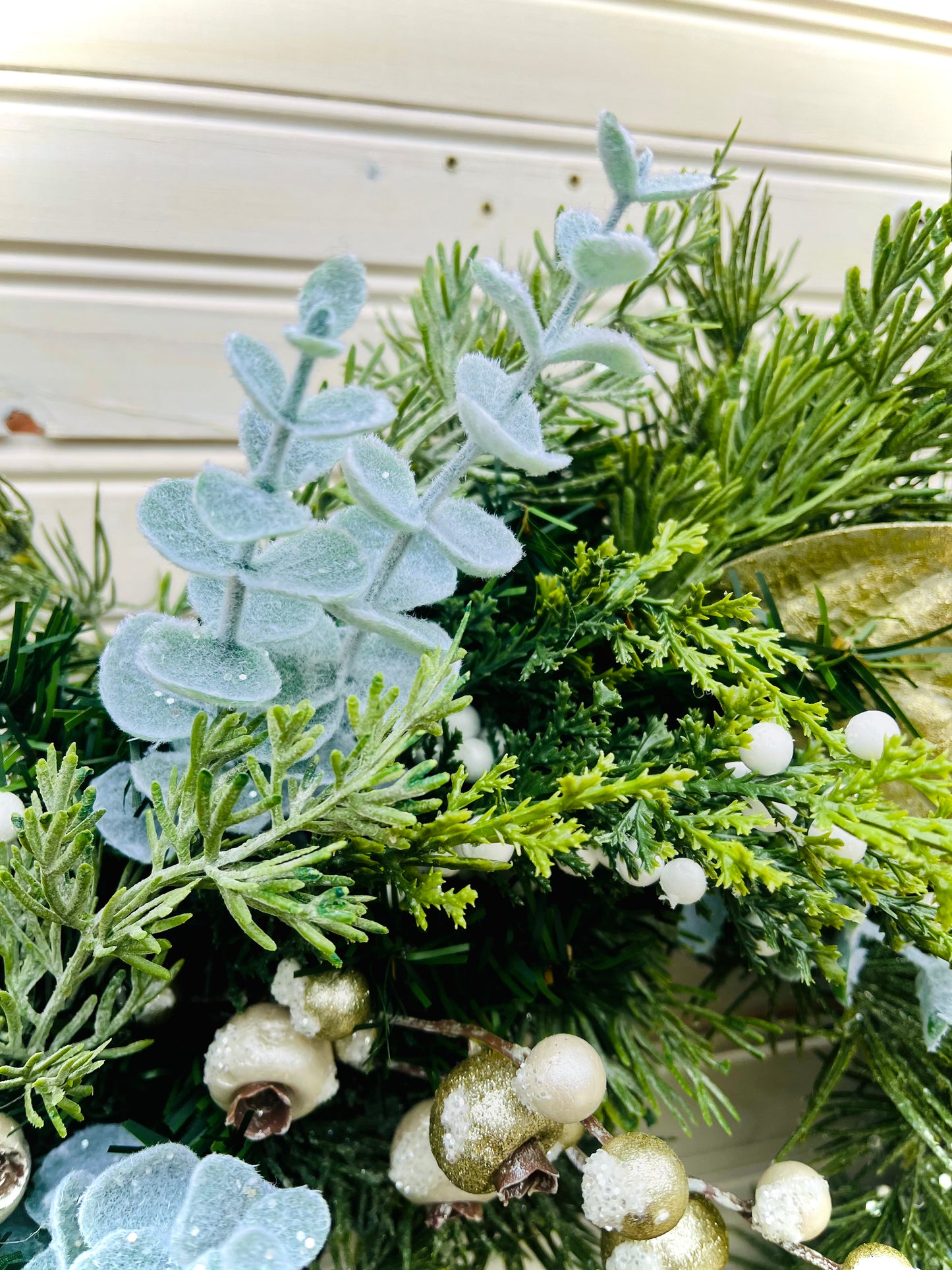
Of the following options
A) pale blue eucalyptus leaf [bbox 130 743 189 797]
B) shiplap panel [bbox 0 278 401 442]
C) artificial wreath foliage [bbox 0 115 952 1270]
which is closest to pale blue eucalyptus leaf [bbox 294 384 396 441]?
artificial wreath foliage [bbox 0 115 952 1270]

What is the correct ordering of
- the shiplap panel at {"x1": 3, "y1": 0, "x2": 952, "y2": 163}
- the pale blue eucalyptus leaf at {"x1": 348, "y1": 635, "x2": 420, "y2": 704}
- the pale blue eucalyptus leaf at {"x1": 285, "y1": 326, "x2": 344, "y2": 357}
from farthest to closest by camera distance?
1. the shiplap panel at {"x1": 3, "y1": 0, "x2": 952, "y2": 163}
2. the pale blue eucalyptus leaf at {"x1": 348, "y1": 635, "x2": 420, "y2": 704}
3. the pale blue eucalyptus leaf at {"x1": 285, "y1": 326, "x2": 344, "y2": 357}

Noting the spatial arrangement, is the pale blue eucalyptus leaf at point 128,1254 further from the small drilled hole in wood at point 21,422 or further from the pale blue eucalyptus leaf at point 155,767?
the small drilled hole in wood at point 21,422

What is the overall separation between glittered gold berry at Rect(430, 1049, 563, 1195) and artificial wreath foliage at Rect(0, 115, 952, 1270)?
0.03 metres

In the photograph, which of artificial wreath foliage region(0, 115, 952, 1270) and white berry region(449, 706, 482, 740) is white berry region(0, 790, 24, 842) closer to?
artificial wreath foliage region(0, 115, 952, 1270)

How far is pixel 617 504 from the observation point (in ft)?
1.29

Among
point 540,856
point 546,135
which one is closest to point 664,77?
point 546,135

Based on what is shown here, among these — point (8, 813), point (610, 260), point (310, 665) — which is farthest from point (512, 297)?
point (8, 813)

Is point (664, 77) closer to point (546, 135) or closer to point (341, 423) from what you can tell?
point (546, 135)

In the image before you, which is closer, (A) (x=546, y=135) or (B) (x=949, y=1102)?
(B) (x=949, y=1102)

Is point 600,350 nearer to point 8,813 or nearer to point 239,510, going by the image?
point 239,510

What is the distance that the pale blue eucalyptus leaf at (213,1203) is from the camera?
26cm

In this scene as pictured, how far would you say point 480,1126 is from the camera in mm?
293

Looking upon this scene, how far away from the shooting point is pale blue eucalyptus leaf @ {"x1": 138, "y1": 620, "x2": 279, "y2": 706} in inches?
9.2

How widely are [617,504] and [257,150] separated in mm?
387
